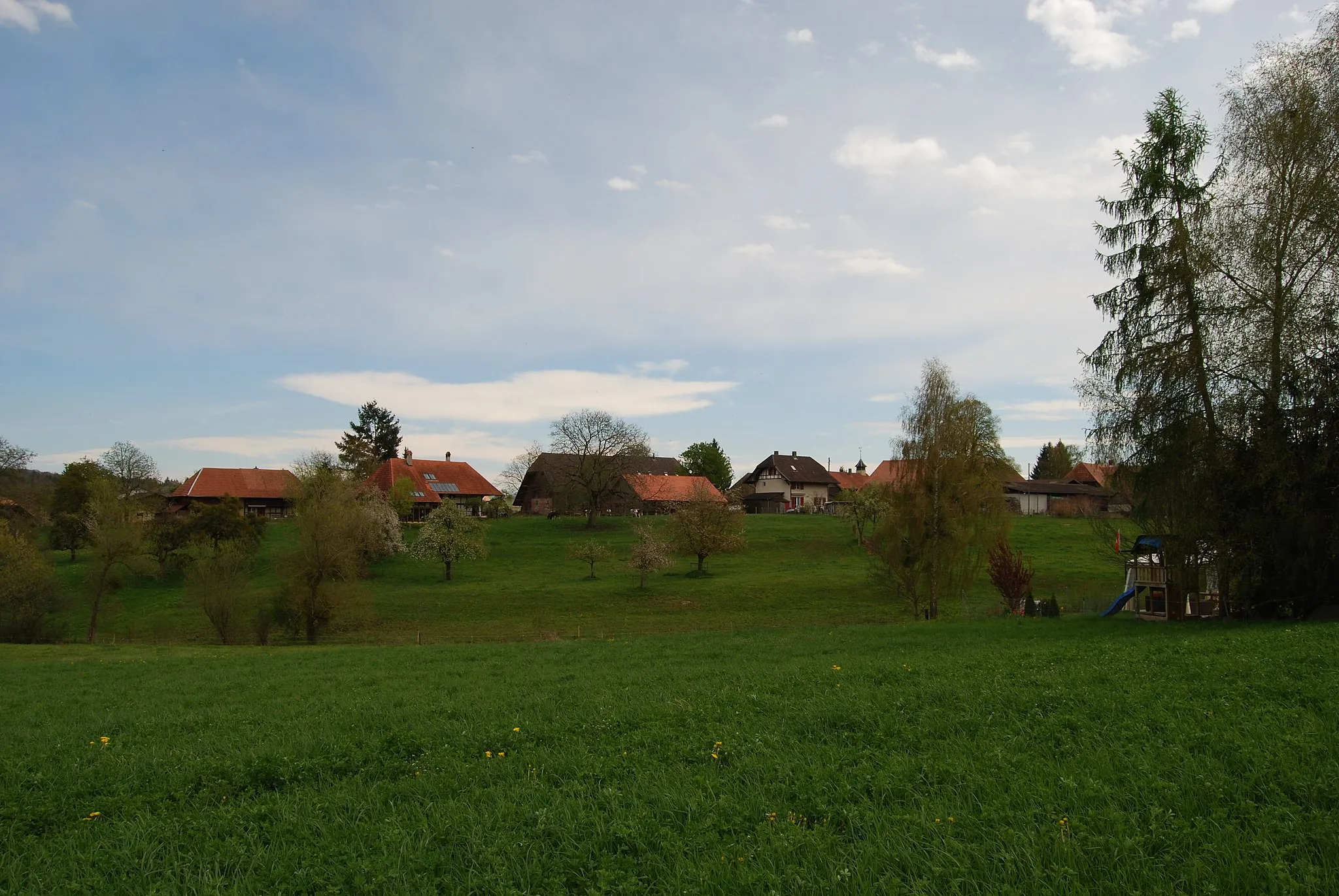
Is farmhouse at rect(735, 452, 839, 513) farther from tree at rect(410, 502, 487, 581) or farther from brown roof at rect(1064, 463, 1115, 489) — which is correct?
tree at rect(410, 502, 487, 581)

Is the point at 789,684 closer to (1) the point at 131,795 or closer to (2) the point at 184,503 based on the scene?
(1) the point at 131,795

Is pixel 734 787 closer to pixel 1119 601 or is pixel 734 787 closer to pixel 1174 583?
pixel 1174 583

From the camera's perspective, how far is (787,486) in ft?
351

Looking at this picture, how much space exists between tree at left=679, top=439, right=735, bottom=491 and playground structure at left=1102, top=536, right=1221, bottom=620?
3835 inches

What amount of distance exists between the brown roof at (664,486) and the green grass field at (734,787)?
67814 mm

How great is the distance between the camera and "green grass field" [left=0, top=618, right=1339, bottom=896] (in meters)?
4.48

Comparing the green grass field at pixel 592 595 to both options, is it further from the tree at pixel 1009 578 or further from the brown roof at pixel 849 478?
the brown roof at pixel 849 478

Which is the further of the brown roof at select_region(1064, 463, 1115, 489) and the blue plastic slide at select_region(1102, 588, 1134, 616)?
the brown roof at select_region(1064, 463, 1115, 489)

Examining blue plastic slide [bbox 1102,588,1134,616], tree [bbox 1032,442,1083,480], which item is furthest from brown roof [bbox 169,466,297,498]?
tree [bbox 1032,442,1083,480]

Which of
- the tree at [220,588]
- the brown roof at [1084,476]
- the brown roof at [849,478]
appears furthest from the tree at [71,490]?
the brown roof at [1084,476]

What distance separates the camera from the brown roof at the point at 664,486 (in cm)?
8338

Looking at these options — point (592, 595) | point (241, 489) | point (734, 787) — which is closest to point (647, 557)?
point (592, 595)

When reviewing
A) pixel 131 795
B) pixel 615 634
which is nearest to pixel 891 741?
pixel 131 795

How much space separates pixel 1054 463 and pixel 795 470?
60.9 meters
